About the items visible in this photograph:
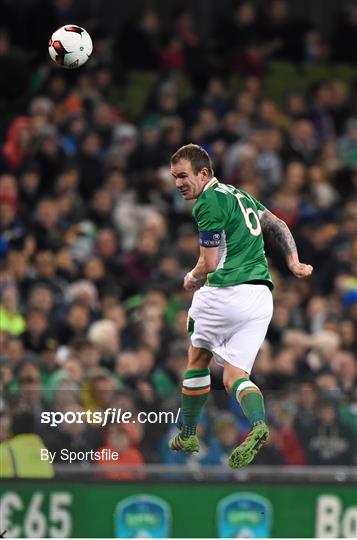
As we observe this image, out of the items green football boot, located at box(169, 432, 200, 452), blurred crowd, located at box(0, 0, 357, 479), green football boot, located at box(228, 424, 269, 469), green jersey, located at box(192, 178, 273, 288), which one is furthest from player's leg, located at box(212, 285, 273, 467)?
blurred crowd, located at box(0, 0, 357, 479)

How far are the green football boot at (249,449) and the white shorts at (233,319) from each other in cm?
52

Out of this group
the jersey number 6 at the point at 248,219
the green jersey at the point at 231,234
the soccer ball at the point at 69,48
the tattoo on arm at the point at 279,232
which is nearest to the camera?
the green jersey at the point at 231,234

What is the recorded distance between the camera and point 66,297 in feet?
50.2

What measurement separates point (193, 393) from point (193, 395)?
0.05 feet

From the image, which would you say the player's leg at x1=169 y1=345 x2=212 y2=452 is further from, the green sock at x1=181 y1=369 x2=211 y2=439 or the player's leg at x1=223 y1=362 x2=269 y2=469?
the player's leg at x1=223 y1=362 x2=269 y2=469

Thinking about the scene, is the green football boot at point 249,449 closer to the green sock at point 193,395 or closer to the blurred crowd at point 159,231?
the green sock at point 193,395

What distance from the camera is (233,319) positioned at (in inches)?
408

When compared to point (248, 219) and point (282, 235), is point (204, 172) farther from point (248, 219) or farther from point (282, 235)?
point (282, 235)

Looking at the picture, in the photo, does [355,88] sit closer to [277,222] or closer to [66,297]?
[66,297]

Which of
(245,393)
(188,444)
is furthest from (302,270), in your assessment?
(188,444)

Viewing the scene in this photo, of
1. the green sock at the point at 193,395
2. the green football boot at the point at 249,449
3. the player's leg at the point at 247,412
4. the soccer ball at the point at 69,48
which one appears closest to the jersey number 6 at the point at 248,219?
the player's leg at the point at 247,412

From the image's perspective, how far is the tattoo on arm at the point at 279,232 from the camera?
10500mm

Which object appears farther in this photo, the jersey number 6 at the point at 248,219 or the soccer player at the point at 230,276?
the jersey number 6 at the point at 248,219

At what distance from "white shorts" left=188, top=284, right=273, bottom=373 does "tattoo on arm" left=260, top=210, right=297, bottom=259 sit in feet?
0.98
